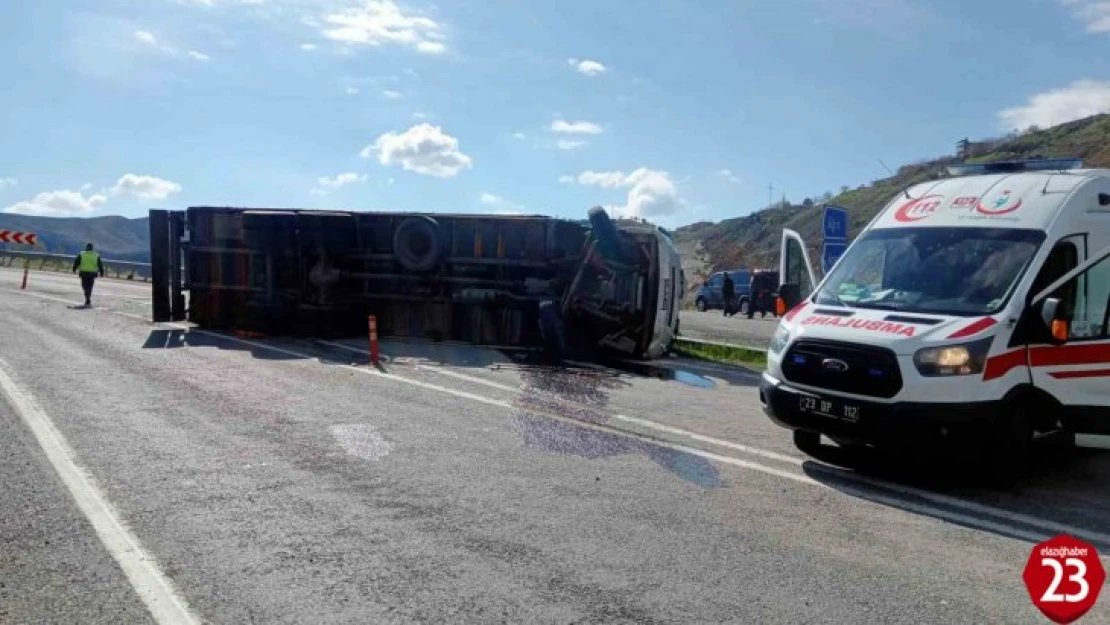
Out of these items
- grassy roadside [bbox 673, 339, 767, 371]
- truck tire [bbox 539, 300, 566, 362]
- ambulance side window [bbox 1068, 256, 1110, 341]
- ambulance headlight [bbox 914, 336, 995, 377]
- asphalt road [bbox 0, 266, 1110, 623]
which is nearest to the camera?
asphalt road [bbox 0, 266, 1110, 623]

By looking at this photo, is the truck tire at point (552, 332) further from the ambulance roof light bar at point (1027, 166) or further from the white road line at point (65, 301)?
the white road line at point (65, 301)

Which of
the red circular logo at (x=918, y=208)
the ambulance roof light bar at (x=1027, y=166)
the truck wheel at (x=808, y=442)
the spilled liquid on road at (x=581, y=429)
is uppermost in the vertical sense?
the ambulance roof light bar at (x=1027, y=166)

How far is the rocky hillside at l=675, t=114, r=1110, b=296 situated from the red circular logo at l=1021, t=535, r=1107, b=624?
93.8 feet

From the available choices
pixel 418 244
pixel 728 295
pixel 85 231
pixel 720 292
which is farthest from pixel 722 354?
pixel 85 231

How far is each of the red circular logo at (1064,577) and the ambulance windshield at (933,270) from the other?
1966mm

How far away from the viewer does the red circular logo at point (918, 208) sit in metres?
7.82

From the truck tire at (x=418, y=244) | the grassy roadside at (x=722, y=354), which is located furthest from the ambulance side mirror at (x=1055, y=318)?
the truck tire at (x=418, y=244)

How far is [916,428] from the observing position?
6.31m

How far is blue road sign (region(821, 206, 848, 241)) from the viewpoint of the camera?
13.9 meters

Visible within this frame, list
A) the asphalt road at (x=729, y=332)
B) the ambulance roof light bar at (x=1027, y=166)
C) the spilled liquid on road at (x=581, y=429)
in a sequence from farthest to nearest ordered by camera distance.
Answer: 1. the asphalt road at (x=729, y=332)
2. the ambulance roof light bar at (x=1027, y=166)
3. the spilled liquid on road at (x=581, y=429)

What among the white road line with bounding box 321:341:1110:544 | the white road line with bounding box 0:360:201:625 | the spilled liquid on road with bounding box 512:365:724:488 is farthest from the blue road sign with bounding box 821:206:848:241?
the white road line with bounding box 0:360:201:625

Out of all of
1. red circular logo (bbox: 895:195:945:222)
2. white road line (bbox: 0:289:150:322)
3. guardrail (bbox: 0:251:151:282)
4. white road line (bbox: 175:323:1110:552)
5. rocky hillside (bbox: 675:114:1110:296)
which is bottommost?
white road line (bbox: 175:323:1110:552)

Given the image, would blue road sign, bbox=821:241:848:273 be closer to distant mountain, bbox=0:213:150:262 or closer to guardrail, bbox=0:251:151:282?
guardrail, bbox=0:251:151:282

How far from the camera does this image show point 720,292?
Result: 37250 mm
